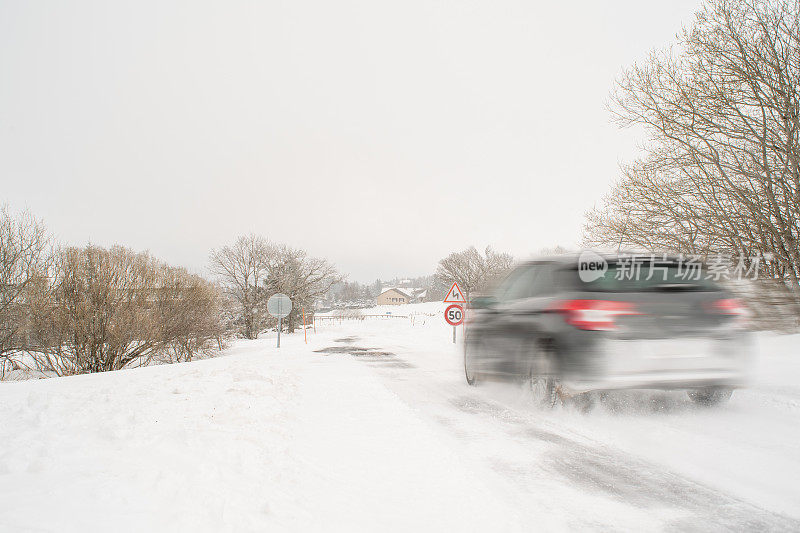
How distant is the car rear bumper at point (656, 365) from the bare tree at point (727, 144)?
8.00 metres

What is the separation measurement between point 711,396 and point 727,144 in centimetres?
977

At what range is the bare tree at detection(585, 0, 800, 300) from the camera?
1030cm

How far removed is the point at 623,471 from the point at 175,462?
2946mm

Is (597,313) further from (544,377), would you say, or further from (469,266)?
(469,266)

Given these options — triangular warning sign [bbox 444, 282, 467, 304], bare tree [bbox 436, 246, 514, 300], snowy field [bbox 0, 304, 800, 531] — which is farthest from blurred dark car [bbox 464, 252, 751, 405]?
bare tree [bbox 436, 246, 514, 300]

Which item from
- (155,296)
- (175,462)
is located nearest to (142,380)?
(175,462)

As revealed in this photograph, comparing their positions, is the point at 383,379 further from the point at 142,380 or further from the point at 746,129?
the point at 746,129

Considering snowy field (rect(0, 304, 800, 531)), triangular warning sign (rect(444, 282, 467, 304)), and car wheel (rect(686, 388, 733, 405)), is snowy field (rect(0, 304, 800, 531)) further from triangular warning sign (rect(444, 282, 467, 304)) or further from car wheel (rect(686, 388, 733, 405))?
triangular warning sign (rect(444, 282, 467, 304))

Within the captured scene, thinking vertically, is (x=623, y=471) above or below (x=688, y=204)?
below

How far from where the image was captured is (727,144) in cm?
1096

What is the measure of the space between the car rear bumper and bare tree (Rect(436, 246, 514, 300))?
5943 cm

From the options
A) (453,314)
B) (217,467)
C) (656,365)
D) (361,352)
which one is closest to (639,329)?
(656,365)

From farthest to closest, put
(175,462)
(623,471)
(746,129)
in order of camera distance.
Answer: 1. (746,129)
2. (623,471)
3. (175,462)

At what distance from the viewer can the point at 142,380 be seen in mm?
5355
